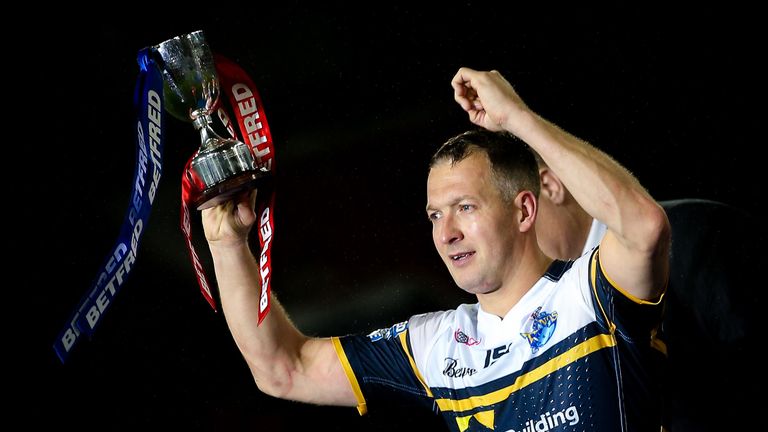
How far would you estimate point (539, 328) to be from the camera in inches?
64.5

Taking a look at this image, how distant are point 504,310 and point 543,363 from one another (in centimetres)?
Answer: 15

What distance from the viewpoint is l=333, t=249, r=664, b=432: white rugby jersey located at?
1536 mm

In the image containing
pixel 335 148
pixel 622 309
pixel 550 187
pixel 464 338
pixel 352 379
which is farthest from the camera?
pixel 335 148

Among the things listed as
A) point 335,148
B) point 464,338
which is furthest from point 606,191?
point 335,148

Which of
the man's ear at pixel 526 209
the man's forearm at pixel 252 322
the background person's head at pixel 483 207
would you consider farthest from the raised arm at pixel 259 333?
the man's ear at pixel 526 209

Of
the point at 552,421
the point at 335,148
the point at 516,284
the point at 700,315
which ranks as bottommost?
the point at 700,315

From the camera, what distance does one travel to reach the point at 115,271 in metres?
1.67

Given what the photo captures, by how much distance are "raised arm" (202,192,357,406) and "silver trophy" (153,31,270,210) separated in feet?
0.40

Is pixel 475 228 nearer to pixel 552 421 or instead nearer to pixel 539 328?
pixel 539 328

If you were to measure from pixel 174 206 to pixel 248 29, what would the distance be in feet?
1.66

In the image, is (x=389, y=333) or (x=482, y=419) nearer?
(x=482, y=419)

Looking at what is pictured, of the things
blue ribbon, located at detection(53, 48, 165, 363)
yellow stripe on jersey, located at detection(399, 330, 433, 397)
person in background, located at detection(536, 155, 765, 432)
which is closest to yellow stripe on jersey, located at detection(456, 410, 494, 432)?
yellow stripe on jersey, located at detection(399, 330, 433, 397)

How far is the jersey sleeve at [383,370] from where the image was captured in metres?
1.85

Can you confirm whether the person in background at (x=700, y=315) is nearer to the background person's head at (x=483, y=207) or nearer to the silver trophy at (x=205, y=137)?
the background person's head at (x=483, y=207)
